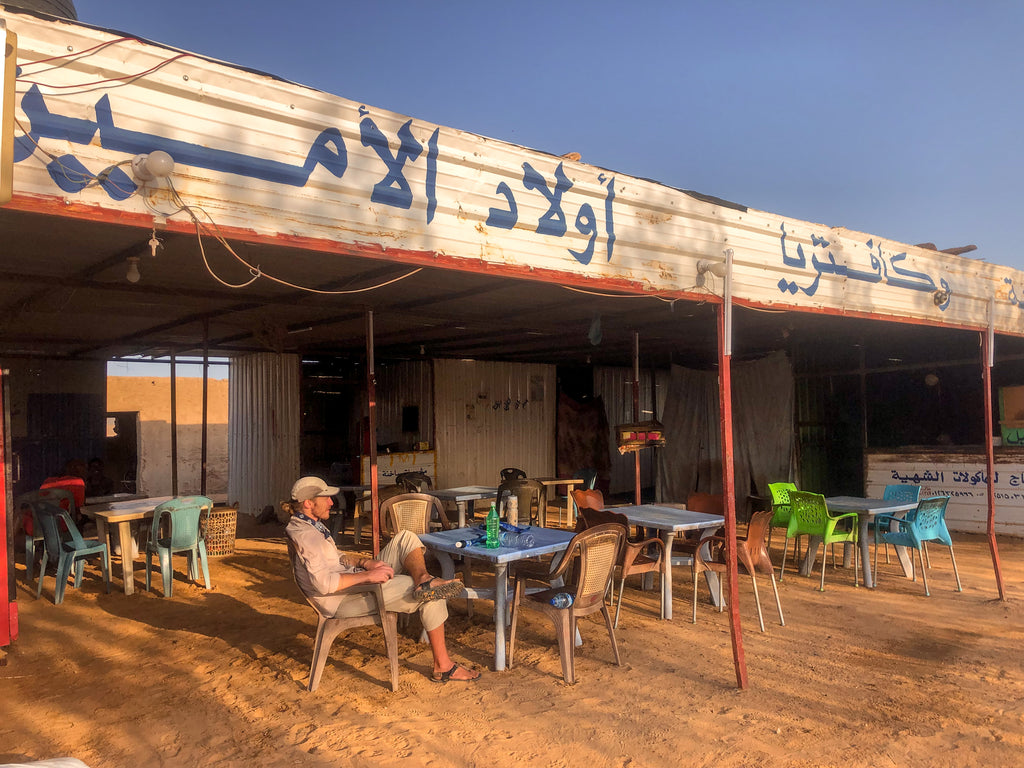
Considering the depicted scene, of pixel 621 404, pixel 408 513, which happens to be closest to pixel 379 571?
pixel 408 513

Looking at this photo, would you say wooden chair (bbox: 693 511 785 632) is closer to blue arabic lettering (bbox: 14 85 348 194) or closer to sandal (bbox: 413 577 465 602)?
sandal (bbox: 413 577 465 602)

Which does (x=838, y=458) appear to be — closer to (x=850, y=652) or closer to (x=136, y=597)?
(x=850, y=652)

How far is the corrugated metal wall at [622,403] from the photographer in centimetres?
1430

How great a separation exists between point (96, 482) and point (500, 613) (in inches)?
317

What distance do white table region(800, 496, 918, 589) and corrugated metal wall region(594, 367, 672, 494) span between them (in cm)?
685

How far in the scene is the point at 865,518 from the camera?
6.75 m

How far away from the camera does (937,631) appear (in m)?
5.37

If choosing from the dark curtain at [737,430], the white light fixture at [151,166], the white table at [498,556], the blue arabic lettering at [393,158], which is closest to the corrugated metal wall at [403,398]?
the dark curtain at [737,430]

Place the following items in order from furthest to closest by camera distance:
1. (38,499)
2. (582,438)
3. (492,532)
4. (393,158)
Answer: (582,438) < (38,499) < (492,532) < (393,158)

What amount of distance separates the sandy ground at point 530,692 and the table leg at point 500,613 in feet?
0.39

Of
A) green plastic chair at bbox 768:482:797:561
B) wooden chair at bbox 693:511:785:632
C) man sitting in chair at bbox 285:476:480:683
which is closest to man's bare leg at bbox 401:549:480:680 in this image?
man sitting in chair at bbox 285:476:480:683

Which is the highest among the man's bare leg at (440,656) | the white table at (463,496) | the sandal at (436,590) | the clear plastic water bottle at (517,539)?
the clear plastic water bottle at (517,539)

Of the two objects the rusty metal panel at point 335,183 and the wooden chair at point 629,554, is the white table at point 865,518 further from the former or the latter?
the rusty metal panel at point 335,183

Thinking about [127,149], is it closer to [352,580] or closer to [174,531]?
[352,580]
